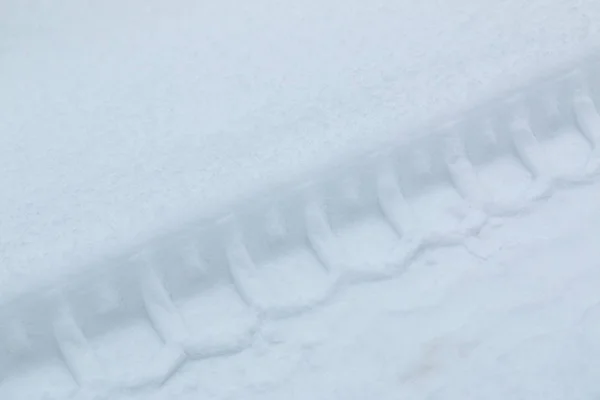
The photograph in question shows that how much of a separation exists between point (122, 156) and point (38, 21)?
16.5 inches

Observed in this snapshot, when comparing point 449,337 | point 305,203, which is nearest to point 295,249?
point 305,203

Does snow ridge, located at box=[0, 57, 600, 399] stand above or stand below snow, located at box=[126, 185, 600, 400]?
above

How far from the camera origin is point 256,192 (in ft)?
3.76

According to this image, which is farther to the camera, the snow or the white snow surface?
the white snow surface

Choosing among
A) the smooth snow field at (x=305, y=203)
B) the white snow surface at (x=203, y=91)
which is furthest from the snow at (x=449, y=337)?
the white snow surface at (x=203, y=91)

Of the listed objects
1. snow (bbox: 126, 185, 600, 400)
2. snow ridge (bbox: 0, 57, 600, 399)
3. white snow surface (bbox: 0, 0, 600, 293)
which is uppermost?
white snow surface (bbox: 0, 0, 600, 293)

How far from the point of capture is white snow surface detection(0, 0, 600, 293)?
113 centimetres

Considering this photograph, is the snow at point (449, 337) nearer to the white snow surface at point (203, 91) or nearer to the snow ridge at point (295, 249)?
the snow ridge at point (295, 249)

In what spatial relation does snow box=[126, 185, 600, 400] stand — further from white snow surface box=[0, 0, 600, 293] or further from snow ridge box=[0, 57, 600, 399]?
white snow surface box=[0, 0, 600, 293]

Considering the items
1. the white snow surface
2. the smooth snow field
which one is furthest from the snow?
the white snow surface

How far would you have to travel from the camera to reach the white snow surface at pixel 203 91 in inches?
44.5

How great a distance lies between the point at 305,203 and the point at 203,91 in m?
0.27

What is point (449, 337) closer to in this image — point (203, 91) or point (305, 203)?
point (305, 203)

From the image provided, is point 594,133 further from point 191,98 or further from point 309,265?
point 191,98
